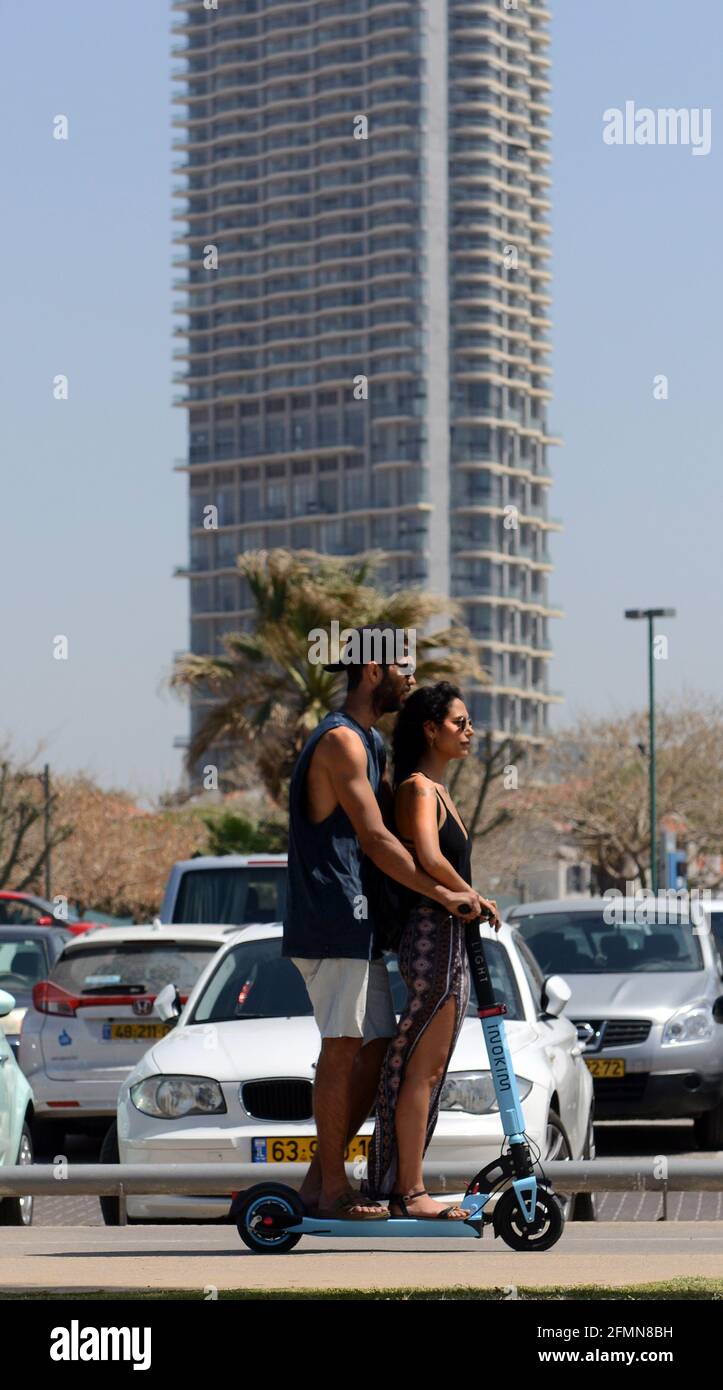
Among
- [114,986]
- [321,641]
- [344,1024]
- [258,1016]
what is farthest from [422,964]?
[321,641]

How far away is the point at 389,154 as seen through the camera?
16400 centimetres

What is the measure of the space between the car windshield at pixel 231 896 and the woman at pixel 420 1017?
9.15 meters

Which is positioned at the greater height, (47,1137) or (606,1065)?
(606,1065)

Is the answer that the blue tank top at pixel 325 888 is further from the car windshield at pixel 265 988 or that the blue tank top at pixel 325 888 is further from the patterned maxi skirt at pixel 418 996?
the car windshield at pixel 265 988

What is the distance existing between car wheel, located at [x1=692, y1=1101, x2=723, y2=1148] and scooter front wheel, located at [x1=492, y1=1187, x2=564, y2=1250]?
7.35m

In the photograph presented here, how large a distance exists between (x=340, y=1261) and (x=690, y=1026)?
785 centimetres

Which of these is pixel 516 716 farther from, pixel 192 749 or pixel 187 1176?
pixel 187 1176

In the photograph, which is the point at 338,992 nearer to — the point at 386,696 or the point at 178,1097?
the point at 386,696

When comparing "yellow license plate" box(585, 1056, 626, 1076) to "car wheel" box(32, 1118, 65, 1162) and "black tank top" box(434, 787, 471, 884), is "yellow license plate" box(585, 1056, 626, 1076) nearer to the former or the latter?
"car wheel" box(32, 1118, 65, 1162)

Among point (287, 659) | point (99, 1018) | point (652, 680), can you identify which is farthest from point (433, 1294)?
point (652, 680)

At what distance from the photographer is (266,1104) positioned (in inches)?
379

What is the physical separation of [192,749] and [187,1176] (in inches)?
927

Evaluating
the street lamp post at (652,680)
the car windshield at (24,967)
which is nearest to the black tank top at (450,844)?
the car windshield at (24,967)

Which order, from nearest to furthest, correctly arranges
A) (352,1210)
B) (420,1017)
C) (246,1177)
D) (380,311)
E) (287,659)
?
(352,1210)
(420,1017)
(246,1177)
(287,659)
(380,311)
